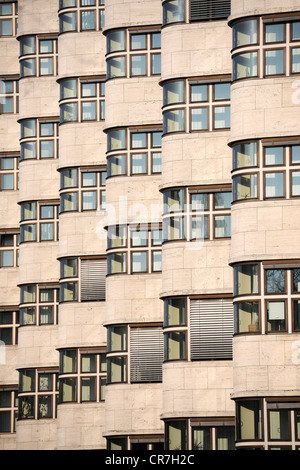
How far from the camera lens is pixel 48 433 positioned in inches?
2475

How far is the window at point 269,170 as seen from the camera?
47125mm

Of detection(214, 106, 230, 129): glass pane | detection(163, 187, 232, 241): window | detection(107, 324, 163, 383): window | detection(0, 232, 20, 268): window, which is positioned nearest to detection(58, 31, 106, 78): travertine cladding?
detection(0, 232, 20, 268): window

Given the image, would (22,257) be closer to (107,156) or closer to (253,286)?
(107,156)

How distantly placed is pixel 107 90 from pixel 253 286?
41.0 feet

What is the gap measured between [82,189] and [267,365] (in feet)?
52.5

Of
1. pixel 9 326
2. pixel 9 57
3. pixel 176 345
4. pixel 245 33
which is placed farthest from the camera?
pixel 9 57

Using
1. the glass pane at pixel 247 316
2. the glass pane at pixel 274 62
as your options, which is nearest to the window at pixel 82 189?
the glass pane at pixel 274 62

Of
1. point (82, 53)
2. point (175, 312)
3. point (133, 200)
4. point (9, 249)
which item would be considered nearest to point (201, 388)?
point (175, 312)

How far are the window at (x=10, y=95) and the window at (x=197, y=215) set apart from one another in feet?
57.1

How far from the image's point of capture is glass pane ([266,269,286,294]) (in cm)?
4650

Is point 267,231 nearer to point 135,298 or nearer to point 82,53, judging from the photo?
point 135,298

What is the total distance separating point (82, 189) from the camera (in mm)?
60562

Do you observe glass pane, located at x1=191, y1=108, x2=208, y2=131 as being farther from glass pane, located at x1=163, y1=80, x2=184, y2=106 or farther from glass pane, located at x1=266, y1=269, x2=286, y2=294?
glass pane, located at x1=266, y1=269, x2=286, y2=294
